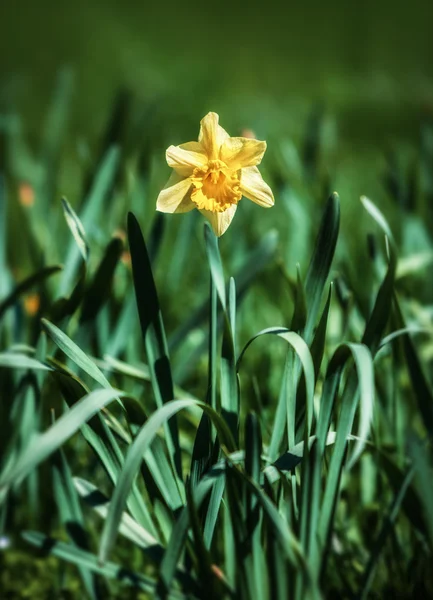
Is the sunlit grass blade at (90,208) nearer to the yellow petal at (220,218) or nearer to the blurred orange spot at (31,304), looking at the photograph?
the blurred orange spot at (31,304)

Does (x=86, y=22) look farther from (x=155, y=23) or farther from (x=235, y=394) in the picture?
(x=235, y=394)

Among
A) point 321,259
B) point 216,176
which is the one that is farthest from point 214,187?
point 321,259

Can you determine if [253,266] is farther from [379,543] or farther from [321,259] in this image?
[379,543]

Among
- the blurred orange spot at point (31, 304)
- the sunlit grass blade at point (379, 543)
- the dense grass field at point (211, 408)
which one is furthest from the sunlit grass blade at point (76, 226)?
the blurred orange spot at point (31, 304)

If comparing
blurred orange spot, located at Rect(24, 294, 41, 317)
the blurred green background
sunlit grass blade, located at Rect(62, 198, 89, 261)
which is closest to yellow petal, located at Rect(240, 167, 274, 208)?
sunlit grass blade, located at Rect(62, 198, 89, 261)

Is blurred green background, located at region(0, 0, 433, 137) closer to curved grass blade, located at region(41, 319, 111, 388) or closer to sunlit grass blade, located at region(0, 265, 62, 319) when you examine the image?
sunlit grass blade, located at region(0, 265, 62, 319)

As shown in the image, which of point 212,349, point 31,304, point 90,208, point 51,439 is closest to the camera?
point 51,439

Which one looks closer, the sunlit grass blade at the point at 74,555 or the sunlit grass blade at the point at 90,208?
the sunlit grass blade at the point at 74,555
